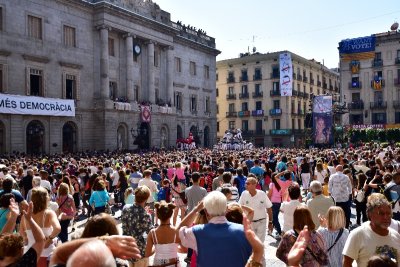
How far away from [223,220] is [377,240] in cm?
161

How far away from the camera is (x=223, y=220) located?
13.3 feet

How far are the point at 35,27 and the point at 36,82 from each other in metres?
4.30

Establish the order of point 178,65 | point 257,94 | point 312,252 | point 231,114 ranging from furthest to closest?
point 231,114 → point 257,94 → point 178,65 → point 312,252

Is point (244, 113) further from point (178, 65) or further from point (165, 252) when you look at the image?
point (165, 252)

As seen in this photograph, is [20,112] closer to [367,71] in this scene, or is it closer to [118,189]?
[118,189]

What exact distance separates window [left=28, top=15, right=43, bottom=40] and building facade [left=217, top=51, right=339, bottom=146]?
3767 centimetres

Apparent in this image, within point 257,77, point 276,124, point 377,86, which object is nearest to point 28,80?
point 257,77

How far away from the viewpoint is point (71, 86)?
3450cm

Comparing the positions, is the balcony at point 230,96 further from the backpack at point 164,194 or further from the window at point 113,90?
the backpack at point 164,194

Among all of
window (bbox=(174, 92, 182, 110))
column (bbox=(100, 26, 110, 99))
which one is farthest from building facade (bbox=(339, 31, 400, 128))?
column (bbox=(100, 26, 110, 99))

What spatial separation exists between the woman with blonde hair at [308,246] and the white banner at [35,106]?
89.6ft

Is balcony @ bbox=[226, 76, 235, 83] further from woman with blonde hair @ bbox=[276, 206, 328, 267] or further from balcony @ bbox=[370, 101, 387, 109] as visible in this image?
woman with blonde hair @ bbox=[276, 206, 328, 267]

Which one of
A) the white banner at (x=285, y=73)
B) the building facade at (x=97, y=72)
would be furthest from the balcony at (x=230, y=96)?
the building facade at (x=97, y=72)

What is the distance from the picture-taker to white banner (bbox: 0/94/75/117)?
1101 inches
